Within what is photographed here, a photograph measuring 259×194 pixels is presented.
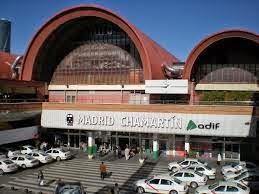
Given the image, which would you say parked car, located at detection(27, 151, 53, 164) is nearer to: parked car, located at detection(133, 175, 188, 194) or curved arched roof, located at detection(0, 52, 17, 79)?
parked car, located at detection(133, 175, 188, 194)

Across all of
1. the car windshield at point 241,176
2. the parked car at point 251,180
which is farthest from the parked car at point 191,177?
the car windshield at point 241,176

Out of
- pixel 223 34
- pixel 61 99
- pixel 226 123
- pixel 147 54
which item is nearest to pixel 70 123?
pixel 61 99

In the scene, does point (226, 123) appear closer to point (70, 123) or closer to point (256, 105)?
point (256, 105)

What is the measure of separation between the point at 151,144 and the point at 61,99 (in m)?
15.3

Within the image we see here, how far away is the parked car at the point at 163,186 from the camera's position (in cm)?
2327

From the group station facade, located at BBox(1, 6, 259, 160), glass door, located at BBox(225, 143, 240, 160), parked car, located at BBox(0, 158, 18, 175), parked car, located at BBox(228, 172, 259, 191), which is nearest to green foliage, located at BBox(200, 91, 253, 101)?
station facade, located at BBox(1, 6, 259, 160)

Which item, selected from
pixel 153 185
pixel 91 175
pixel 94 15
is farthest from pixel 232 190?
pixel 94 15

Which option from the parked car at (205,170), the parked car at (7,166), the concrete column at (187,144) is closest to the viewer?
the parked car at (205,170)

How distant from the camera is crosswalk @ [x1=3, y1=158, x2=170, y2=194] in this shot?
83.8 feet

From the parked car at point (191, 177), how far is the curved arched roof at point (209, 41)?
1674cm

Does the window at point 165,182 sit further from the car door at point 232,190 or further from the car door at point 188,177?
the car door at point 232,190

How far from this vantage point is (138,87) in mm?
42500

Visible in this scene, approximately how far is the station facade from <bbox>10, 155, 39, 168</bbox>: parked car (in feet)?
22.6

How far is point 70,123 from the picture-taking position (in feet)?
128
